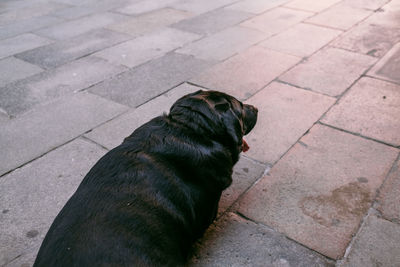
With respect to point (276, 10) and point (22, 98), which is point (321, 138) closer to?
point (22, 98)

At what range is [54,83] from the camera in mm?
5105

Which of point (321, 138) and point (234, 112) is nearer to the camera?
point (234, 112)

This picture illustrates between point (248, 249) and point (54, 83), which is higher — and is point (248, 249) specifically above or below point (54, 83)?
below

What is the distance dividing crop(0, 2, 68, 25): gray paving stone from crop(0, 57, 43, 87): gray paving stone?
2187 mm

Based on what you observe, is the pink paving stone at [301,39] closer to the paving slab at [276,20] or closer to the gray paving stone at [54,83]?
the paving slab at [276,20]

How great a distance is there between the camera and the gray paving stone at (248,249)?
2693 millimetres

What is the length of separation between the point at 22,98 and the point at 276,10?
5.28 meters

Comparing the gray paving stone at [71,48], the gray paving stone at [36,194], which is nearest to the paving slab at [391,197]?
the gray paving stone at [36,194]

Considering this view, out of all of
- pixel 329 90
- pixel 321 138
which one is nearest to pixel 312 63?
pixel 329 90

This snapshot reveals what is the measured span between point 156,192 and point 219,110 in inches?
29.6

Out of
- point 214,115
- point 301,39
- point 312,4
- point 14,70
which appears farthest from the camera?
point 312,4

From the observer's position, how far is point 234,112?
2680 millimetres

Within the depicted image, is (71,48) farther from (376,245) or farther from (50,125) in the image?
(376,245)

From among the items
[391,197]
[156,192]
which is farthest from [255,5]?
[156,192]
